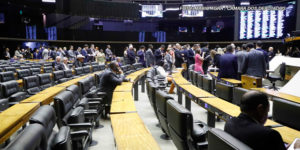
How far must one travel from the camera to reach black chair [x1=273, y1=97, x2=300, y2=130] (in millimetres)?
2379

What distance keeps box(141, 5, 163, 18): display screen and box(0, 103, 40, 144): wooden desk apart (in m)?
16.6

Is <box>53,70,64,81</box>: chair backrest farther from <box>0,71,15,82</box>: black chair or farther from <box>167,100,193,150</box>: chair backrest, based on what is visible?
<box>167,100,193,150</box>: chair backrest

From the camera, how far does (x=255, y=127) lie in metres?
1.64

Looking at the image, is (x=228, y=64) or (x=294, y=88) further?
(x=228, y=64)

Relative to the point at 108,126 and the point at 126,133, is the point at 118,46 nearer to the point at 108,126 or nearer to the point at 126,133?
the point at 108,126

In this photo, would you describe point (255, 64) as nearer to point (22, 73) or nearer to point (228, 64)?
point (228, 64)

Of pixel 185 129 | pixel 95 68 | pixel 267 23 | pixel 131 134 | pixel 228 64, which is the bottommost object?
pixel 131 134

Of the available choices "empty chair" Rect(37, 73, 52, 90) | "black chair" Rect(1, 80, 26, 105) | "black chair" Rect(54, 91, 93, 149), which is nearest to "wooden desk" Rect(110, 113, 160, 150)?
"black chair" Rect(54, 91, 93, 149)

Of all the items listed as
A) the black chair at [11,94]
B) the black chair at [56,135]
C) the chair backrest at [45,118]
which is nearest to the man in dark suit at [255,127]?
the black chair at [56,135]

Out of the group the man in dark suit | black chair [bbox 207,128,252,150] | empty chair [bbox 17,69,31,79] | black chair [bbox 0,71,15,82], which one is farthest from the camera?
empty chair [bbox 17,69,31,79]

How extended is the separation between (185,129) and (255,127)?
0.63 metres

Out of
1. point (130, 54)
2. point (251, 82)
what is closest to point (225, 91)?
point (251, 82)

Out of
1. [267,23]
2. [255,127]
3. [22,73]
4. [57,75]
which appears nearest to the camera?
[255,127]

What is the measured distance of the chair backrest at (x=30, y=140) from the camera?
130 cm
